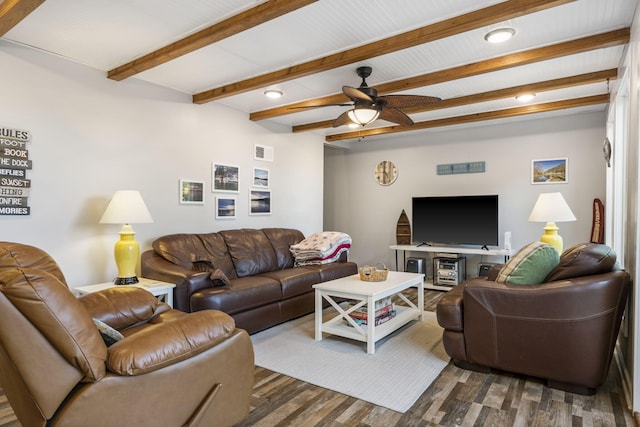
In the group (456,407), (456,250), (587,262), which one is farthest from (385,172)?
(456,407)

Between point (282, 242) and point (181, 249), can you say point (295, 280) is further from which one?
point (181, 249)

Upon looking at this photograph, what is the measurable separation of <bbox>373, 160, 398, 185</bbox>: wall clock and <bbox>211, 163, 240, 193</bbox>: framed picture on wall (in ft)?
9.52

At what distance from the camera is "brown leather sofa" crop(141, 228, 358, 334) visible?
334 cm

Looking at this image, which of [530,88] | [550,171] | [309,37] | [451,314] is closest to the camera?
[451,314]

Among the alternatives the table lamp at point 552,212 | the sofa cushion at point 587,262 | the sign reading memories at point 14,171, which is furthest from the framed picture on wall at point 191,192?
the table lamp at point 552,212

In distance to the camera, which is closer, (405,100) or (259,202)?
(405,100)

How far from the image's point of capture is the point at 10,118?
3047 millimetres

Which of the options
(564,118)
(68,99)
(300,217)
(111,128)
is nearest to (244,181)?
(300,217)

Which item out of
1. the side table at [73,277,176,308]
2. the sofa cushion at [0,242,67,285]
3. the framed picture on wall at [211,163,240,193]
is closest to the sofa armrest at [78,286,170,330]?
the sofa cushion at [0,242,67,285]

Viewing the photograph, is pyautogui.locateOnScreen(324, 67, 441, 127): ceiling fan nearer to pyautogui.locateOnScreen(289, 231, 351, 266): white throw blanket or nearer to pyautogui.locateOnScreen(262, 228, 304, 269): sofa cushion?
pyautogui.locateOnScreen(289, 231, 351, 266): white throw blanket

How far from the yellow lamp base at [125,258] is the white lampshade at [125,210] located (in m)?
0.15

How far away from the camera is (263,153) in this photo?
5.39 meters

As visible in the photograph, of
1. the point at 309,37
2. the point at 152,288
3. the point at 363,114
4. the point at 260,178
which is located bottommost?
the point at 152,288

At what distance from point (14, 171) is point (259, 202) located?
9.06ft
